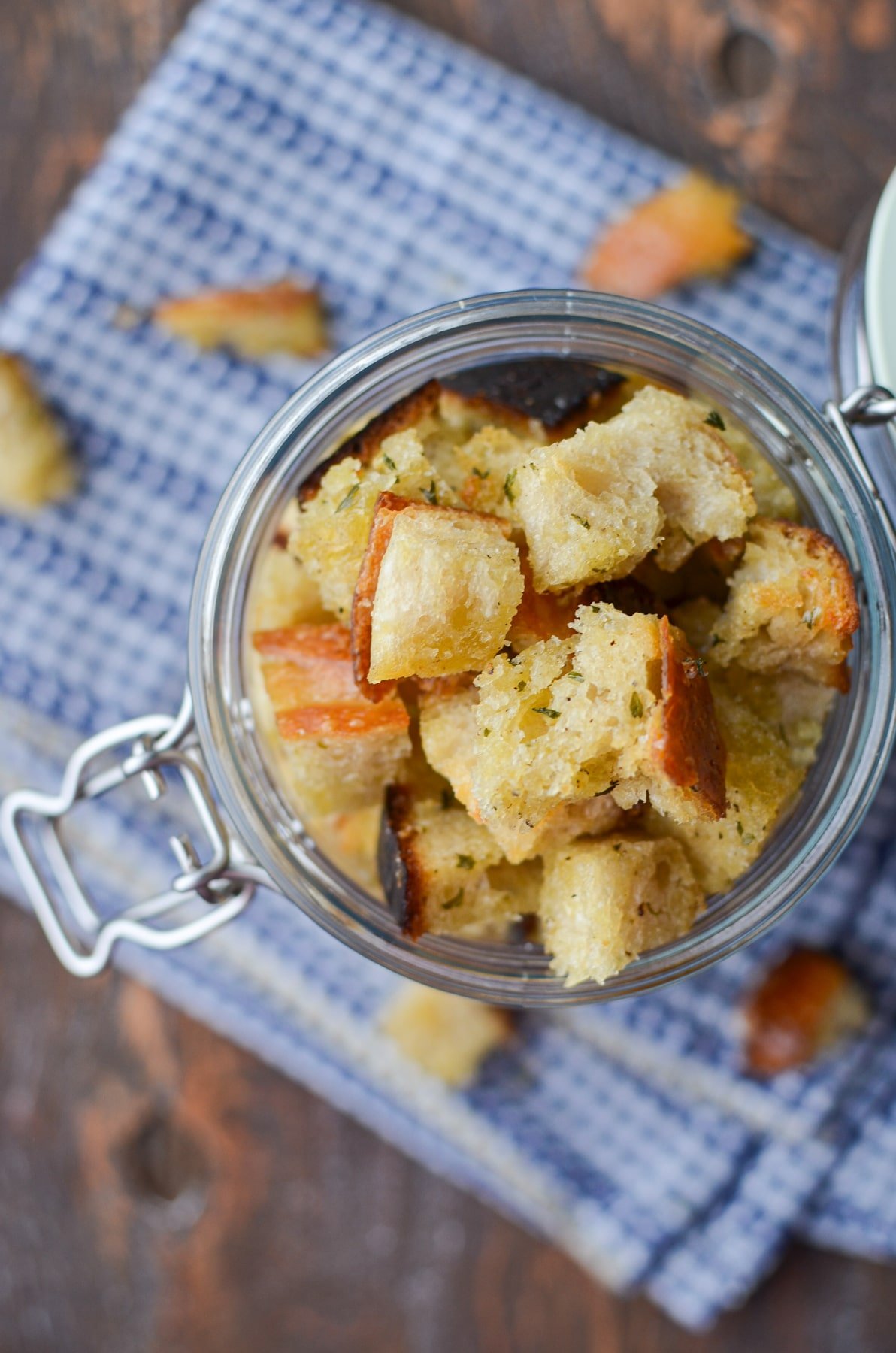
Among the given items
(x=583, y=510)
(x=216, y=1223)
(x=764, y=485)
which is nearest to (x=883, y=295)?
(x=764, y=485)

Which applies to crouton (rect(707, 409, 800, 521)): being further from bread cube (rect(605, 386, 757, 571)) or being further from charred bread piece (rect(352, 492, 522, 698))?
charred bread piece (rect(352, 492, 522, 698))

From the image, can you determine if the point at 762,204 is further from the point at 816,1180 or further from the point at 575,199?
the point at 816,1180

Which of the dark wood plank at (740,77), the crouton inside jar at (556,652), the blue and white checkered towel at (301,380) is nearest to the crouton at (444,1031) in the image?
the blue and white checkered towel at (301,380)

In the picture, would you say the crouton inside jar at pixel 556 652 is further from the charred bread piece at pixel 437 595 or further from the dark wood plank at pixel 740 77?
the dark wood plank at pixel 740 77

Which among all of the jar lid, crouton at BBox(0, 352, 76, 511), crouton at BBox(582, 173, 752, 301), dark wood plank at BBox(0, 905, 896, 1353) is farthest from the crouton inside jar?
dark wood plank at BBox(0, 905, 896, 1353)

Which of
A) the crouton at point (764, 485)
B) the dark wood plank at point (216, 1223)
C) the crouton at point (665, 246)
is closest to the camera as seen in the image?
the crouton at point (764, 485)

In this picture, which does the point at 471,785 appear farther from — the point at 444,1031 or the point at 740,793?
the point at 444,1031
